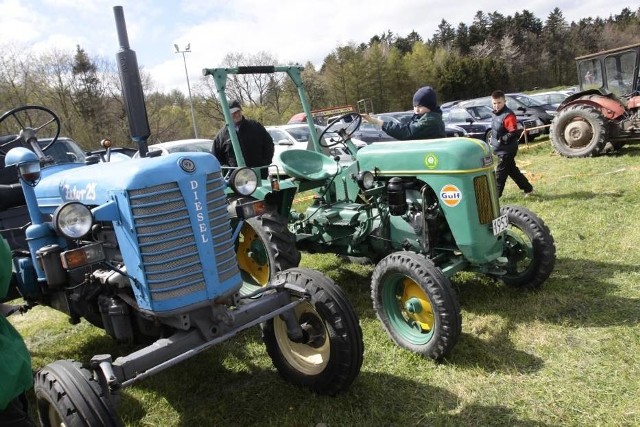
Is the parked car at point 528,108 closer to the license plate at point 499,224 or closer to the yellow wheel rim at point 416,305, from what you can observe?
the license plate at point 499,224

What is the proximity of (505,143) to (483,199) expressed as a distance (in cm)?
386

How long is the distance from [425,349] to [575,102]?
8606mm

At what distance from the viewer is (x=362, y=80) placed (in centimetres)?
3688

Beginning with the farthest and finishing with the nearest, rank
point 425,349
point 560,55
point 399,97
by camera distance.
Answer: point 560,55 < point 399,97 < point 425,349

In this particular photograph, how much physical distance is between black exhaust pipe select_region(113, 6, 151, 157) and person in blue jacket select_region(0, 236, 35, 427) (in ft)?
4.46

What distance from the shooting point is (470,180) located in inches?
139

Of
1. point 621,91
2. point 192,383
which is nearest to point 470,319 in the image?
point 192,383

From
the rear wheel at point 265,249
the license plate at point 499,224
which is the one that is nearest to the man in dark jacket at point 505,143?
the license plate at point 499,224

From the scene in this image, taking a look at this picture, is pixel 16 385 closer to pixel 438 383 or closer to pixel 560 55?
pixel 438 383

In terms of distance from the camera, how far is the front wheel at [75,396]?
2002 mm

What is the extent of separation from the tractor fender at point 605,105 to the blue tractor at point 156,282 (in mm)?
8823

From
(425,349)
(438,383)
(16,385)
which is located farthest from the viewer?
(425,349)

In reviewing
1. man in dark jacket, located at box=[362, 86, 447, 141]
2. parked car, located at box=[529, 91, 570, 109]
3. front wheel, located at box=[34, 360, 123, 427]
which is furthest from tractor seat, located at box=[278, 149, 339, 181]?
parked car, located at box=[529, 91, 570, 109]

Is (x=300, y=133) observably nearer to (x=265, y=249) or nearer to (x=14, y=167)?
(x=265, y=249)
